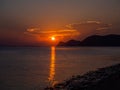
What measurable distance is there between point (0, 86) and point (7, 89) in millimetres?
2169

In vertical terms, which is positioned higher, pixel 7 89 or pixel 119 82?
pixel 119 82

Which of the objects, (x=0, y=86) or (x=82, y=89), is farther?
(x=0, y=86)

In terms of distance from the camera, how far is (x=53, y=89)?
26.1 metres

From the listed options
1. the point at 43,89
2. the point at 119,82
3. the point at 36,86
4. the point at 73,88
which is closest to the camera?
the point at 119,82

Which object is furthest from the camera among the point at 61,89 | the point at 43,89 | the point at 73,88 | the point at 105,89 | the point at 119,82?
the point at 43,89

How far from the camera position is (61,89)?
2506 cm

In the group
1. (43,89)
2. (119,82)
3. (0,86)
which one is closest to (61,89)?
(43,89)

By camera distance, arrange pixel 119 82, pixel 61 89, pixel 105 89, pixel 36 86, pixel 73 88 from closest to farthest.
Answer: pixel 105 89, pixel 119 82, pixel 73 88, pixel 61 89, pixel 36 86

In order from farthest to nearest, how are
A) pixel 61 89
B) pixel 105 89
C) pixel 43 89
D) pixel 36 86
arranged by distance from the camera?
pixel 36 86
pixel 43 89
pixel 61 89
pixel 105 89

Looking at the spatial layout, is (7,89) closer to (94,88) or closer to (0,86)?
(0,86)

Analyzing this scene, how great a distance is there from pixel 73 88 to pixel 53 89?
3.38 metres

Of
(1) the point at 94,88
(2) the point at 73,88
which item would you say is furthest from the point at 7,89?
(1) the point at 94,88

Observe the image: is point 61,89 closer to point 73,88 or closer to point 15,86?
point 73,88

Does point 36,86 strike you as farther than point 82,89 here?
Yes
